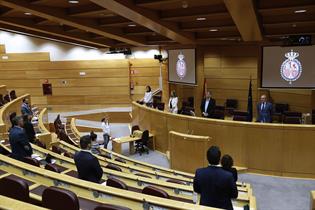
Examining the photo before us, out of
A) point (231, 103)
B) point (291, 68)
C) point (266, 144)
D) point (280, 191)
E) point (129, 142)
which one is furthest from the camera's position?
point (231, 103)

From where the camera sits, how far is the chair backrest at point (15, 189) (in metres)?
2.84

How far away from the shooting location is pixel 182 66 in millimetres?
13320

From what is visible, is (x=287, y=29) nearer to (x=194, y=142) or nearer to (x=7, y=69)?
(x=194, y=142)

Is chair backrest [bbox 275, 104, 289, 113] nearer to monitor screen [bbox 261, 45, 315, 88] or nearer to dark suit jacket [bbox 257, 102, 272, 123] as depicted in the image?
monitor screen [bbox 261, 45, 315, 88]

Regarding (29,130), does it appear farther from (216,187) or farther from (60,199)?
(216,187)

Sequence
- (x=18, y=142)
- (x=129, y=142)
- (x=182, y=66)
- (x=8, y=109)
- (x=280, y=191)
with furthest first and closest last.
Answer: (x=182, y=66)
(x=8, y=109)
(x=129, y=142)
(x=280, y=191)
(x=18, y=142)

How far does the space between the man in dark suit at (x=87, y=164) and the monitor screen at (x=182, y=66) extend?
9282mm

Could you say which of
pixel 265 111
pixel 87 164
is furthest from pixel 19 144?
pixel 265 111

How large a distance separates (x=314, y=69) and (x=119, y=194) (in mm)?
9347

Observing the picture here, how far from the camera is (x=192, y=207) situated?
99.0 inches

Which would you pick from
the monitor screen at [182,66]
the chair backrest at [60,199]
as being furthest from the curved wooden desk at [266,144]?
the chair backrest at [60,199]

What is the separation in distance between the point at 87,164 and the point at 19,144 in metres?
1.83

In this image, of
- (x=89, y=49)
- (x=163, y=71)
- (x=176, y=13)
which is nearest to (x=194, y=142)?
(x=176, y=13)

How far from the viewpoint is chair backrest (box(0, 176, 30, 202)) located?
2840 mm
